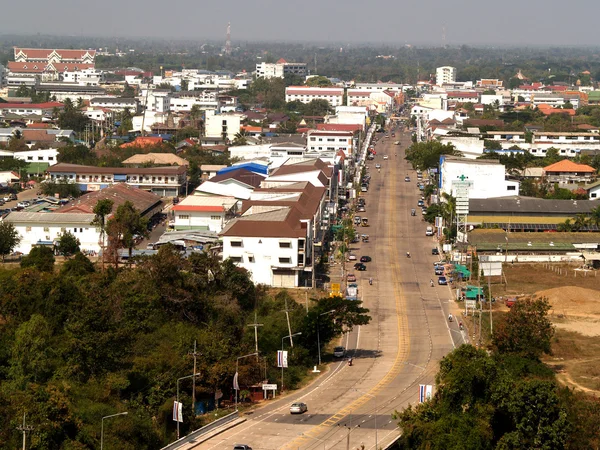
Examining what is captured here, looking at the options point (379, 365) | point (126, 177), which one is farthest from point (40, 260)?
point (126, 177)

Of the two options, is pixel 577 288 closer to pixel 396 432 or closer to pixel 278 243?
pixel 278 243

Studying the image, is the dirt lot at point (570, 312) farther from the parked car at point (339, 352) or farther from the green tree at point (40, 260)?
the green tree at point (40, 260)

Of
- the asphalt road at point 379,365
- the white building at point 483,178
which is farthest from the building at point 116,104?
the asphalt road at point 379,365

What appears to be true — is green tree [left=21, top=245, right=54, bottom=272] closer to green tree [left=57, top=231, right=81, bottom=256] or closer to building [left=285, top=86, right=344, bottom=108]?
green tree [left=57, top=231, right=81, bottom=256]

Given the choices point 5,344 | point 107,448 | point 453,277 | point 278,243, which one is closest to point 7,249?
point 278,243

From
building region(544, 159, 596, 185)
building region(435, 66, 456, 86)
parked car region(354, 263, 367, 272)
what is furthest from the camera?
building region(435, 66, 456, 86)

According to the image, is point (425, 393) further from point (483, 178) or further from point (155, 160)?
point (155, 160)

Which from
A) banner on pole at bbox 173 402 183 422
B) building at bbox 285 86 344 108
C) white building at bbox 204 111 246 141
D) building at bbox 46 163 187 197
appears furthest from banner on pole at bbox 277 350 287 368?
building at bbox 285 86 344 108
